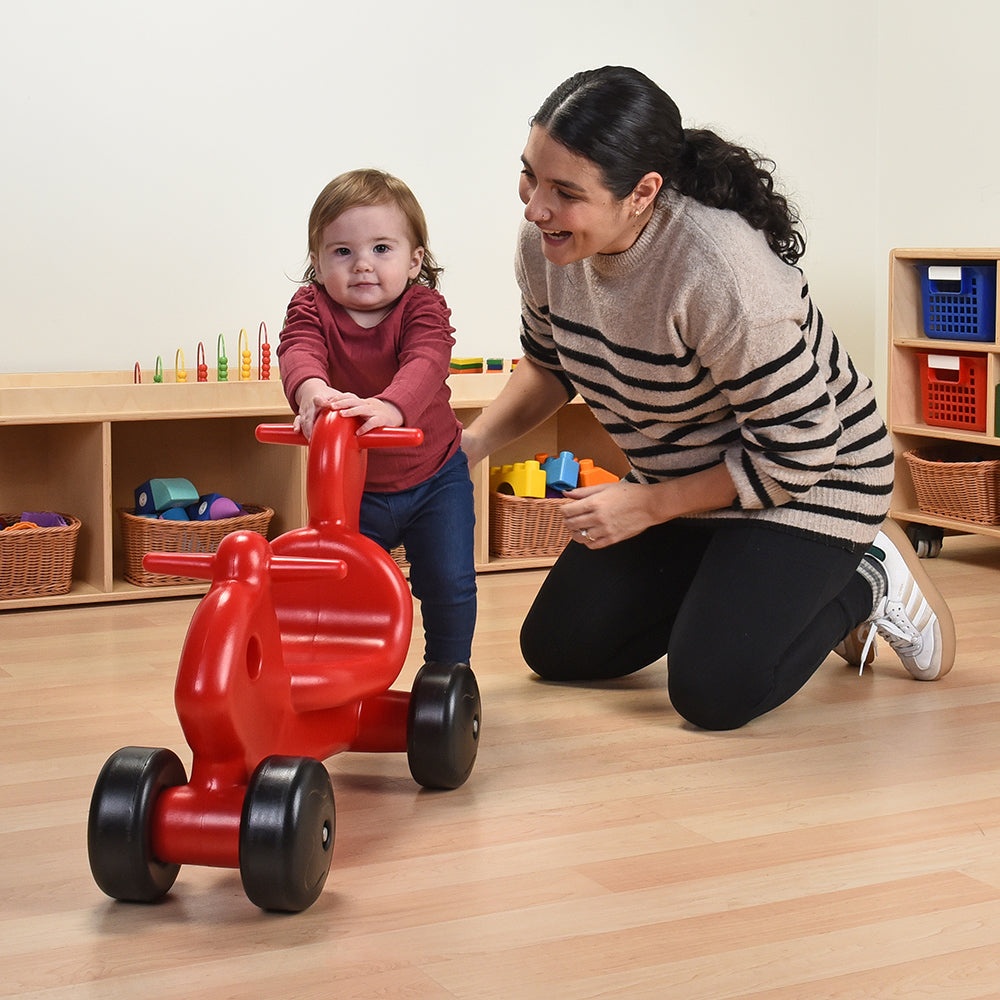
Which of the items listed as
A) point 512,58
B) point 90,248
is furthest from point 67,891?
point 512,58

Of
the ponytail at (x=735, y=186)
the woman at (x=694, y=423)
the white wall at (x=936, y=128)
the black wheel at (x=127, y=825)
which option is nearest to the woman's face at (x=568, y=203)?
the woman at (x=694, y=423)

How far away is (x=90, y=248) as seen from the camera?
9.71ft

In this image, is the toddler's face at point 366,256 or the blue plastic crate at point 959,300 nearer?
the toddler's face at point 366,256

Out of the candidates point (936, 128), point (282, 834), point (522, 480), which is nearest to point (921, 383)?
point (936, 128)

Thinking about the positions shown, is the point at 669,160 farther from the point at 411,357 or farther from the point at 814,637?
the point at 814,637

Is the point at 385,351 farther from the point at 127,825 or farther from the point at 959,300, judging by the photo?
the point at 959,300

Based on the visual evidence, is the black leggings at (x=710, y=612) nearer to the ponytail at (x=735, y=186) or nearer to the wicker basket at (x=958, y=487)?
the ponytail at (x=735, y=186)

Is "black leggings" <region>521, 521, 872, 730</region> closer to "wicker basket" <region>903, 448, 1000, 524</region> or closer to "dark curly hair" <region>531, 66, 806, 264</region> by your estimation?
"dark curly hair" <region>531, 66, 806, 264</region>

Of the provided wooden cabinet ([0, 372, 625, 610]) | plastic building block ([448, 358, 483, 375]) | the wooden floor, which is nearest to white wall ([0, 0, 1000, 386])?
wooden cabinet ([0, 372, 625, 610])

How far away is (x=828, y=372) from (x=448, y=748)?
2.50ft

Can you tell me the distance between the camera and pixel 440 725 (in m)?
1.54

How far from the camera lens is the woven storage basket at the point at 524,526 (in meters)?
3.03

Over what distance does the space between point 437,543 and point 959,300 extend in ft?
5.80

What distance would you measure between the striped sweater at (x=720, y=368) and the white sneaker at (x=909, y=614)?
14 cm
